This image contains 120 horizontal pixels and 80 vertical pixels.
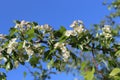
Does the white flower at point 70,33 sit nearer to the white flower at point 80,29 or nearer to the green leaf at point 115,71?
the white flower at point 80,29

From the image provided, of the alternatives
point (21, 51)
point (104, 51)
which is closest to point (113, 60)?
point (104, 51)

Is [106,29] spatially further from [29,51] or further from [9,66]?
[9,66]

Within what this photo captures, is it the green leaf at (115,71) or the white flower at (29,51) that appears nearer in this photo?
the green leaf at (115,71)

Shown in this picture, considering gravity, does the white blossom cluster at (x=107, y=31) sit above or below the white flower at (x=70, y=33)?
below

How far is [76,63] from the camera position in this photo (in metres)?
2.34

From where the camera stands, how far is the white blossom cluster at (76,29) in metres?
2.27

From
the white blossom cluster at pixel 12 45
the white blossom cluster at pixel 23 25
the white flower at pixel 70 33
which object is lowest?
the white flower at pixel 70 33

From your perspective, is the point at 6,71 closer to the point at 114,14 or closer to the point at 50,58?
the point at 50,58

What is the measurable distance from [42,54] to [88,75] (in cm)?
37

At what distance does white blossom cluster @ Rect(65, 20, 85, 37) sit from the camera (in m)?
2.27

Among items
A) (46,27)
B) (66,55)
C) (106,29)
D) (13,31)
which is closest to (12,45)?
(13,31)

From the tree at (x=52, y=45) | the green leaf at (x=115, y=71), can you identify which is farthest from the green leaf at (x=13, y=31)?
the green leaf at (x=115, y=71)

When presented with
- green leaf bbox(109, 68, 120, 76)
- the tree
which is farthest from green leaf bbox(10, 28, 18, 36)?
green leaf bbox(109, 68, 120, 76)

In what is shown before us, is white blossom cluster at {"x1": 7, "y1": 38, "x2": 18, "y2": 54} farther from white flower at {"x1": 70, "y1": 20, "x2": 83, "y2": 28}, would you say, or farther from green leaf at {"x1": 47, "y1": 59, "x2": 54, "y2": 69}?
white flower at {"x1": 70, "y1": 20, "x2": 83, "y2": 28}
